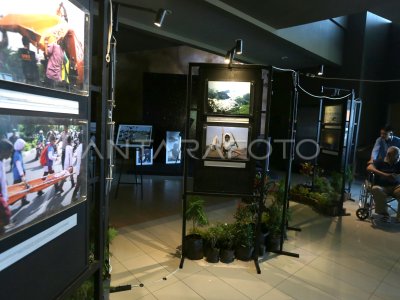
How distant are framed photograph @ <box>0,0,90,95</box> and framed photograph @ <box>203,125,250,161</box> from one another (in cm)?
161

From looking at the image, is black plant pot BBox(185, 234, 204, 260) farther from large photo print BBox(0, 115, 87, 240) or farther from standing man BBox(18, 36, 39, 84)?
standing man BBox(18, 36, 39, 84)

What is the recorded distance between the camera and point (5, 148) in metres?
0.91

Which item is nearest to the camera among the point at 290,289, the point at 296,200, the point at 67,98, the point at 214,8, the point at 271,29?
the point at 67,98

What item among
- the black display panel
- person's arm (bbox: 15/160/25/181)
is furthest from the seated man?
person's arm (bbox: 15/160/25/181)

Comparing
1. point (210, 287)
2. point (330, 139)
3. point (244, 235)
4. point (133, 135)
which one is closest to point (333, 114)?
point (330, 139)

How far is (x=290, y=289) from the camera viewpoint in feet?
8.39

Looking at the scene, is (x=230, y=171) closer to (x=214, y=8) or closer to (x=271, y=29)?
(x=214, y=8)

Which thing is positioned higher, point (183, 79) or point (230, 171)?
point (183, 79)

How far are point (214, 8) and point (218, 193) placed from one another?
295 centimetres

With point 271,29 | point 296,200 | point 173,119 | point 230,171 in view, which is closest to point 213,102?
point 230,171

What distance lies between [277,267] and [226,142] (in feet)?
4.84

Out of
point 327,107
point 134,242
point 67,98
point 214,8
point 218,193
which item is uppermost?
point 214,8

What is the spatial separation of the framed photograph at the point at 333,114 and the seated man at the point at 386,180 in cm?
106

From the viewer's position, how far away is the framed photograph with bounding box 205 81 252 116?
8.95ft
